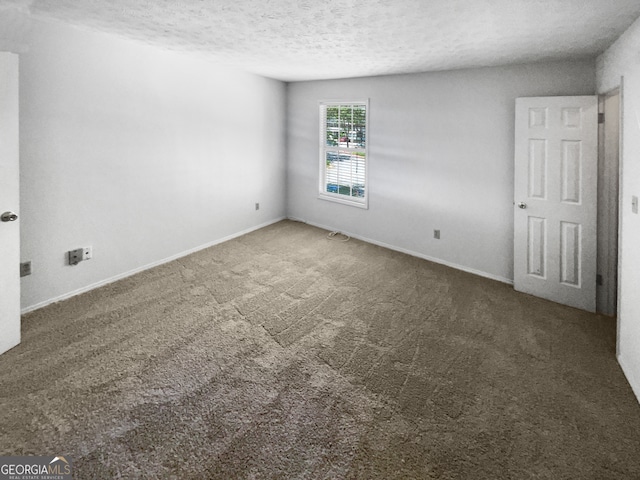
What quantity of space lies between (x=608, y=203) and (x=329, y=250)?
3019 millimetres

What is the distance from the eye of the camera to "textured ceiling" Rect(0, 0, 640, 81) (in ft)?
7.86

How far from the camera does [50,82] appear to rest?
3082 mm

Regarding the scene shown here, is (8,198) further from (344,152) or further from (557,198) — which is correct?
(557,198)

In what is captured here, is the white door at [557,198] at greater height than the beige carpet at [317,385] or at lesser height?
greater

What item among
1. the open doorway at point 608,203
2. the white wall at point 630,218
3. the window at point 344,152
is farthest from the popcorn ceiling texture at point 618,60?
the window at point 344,152

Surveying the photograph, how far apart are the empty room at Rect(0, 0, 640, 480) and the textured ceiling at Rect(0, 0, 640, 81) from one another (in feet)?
0.10

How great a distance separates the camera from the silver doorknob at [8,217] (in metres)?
2.42

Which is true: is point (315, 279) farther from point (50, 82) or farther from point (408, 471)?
point (50, 82)

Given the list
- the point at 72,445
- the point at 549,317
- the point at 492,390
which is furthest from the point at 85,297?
the point at 549,317

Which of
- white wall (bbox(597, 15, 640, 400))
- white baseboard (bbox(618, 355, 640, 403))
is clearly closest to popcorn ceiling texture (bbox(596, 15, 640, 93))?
white wall (bbox(597, 15, 640, 400))

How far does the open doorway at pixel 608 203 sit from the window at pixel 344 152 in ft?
9.11

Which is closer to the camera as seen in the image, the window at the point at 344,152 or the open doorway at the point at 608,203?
the open doorway at the point at 608,203

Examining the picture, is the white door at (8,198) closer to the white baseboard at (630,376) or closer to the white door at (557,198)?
the white baseboard at (630,376)

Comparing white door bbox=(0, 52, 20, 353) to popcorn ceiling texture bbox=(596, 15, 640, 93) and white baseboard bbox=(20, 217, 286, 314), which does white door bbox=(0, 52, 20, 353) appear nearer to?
white baseboard bbox=(20, 217, 286, 314)
